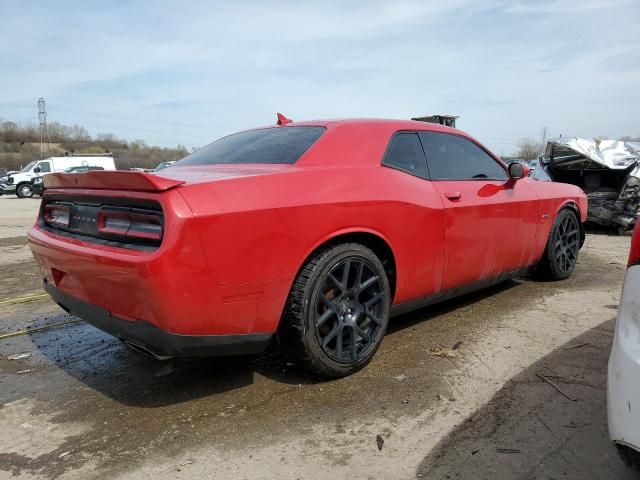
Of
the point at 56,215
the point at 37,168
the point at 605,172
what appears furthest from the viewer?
the point at 37,168

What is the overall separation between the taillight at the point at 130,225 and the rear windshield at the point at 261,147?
36.3 inches

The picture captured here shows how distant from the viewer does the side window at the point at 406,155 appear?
341 centimetres

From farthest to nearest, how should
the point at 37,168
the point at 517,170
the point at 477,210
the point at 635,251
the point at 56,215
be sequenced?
the point at 37,168 < the point at 517,170 < the point at 477,210 < the point at 56,215 < the point at 635,251

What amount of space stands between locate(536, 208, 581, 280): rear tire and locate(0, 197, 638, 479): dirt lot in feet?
3.35

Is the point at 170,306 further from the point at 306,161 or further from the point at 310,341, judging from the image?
A: the point at 306,161

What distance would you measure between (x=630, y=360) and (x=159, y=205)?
194cm

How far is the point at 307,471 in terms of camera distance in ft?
7.19

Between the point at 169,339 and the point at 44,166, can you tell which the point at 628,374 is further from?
the point at 44,166

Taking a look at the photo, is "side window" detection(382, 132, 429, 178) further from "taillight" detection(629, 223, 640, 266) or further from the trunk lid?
"taillight" detection(629, 223, 640, 266)

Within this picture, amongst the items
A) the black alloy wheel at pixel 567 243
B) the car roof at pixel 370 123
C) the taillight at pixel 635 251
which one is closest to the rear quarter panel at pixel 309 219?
the car roof at pixel 370 123

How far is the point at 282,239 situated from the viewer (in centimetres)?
259

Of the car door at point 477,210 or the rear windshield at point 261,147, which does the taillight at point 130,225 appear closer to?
the rear windshield at point 261,147

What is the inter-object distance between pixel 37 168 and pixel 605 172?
28657 mm

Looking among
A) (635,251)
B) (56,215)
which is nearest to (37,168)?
(56,215)
